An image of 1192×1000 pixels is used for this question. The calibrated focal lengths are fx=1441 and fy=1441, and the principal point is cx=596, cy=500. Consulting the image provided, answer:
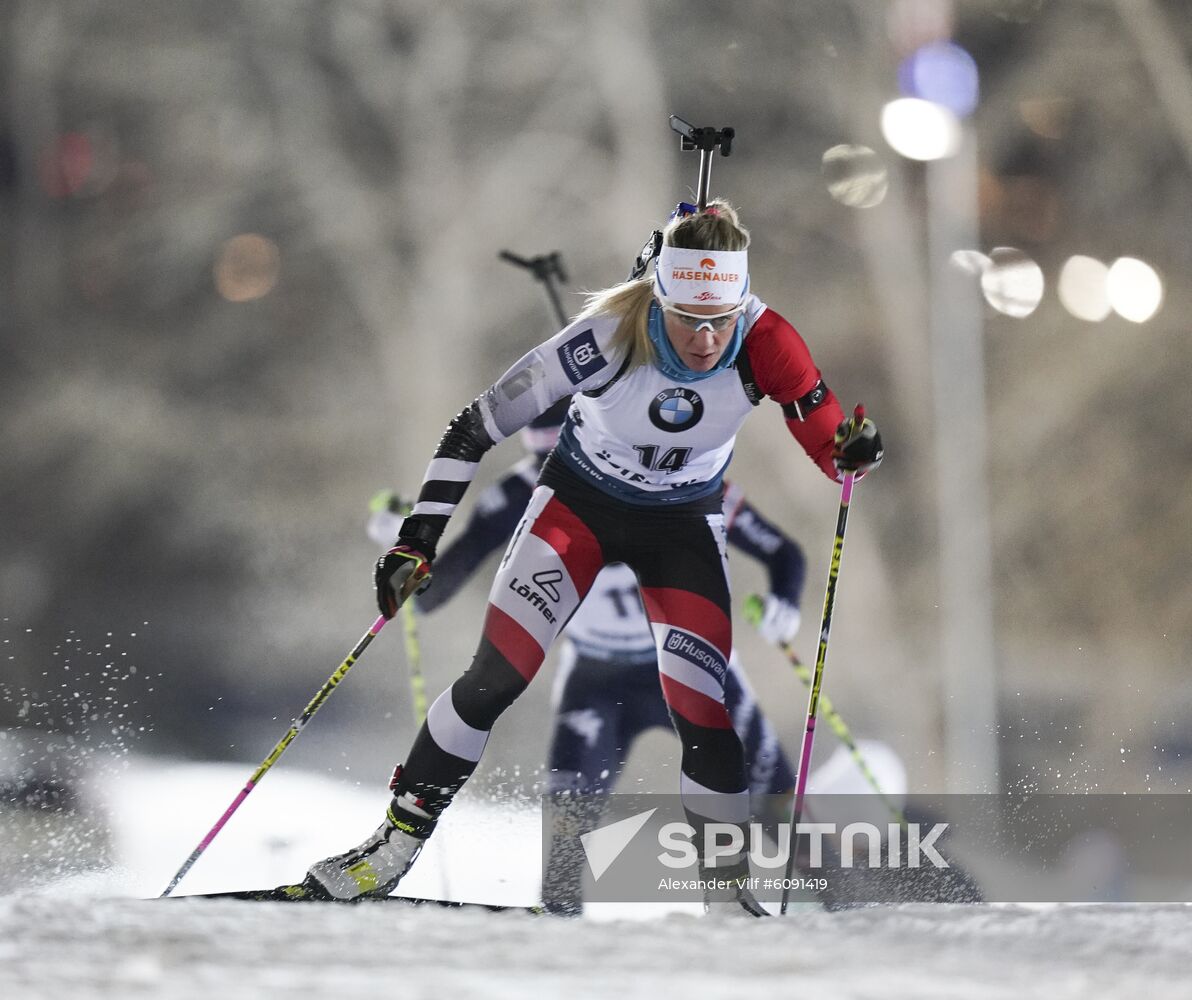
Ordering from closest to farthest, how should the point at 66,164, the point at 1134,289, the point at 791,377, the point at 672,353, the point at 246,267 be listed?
the point at 672,353 < the point at 791,377 < the point at 1134,289 < the point at 66,164 < the point at 246,267

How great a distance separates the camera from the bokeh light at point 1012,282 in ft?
47.0

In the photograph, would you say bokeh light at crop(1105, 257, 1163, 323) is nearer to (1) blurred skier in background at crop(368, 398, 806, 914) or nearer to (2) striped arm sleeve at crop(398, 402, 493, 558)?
(1) blurred skier in background at crop(368, 398, 806, 914)

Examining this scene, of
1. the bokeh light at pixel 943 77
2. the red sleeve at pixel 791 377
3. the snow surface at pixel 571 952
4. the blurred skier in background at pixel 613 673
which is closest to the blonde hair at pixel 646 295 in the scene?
the red sleeve at pixel 791 377

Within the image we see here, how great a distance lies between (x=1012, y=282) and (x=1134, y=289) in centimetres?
145

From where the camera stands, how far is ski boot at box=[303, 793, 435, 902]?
3.23 metres

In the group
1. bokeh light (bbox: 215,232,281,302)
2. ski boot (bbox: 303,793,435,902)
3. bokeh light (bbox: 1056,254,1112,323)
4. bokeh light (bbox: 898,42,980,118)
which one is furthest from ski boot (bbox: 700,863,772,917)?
bokeh light (bbox: 215,232,281,302)

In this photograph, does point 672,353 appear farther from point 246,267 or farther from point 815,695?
point 246,267

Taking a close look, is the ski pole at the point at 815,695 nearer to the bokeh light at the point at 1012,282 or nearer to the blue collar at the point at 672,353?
the blue collar at the point at 672,353

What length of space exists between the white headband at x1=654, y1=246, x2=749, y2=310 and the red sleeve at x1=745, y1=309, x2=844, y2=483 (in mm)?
155

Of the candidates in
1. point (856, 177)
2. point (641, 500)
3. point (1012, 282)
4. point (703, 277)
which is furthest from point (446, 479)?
point (856, 177)

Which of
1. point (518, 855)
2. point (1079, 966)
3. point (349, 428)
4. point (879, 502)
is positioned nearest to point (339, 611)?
point (349, 428)

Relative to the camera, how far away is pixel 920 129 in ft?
50.1

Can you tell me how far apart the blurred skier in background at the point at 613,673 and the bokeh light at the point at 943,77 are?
37.2 feet

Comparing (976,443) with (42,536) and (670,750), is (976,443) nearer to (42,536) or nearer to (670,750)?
(670,750)
